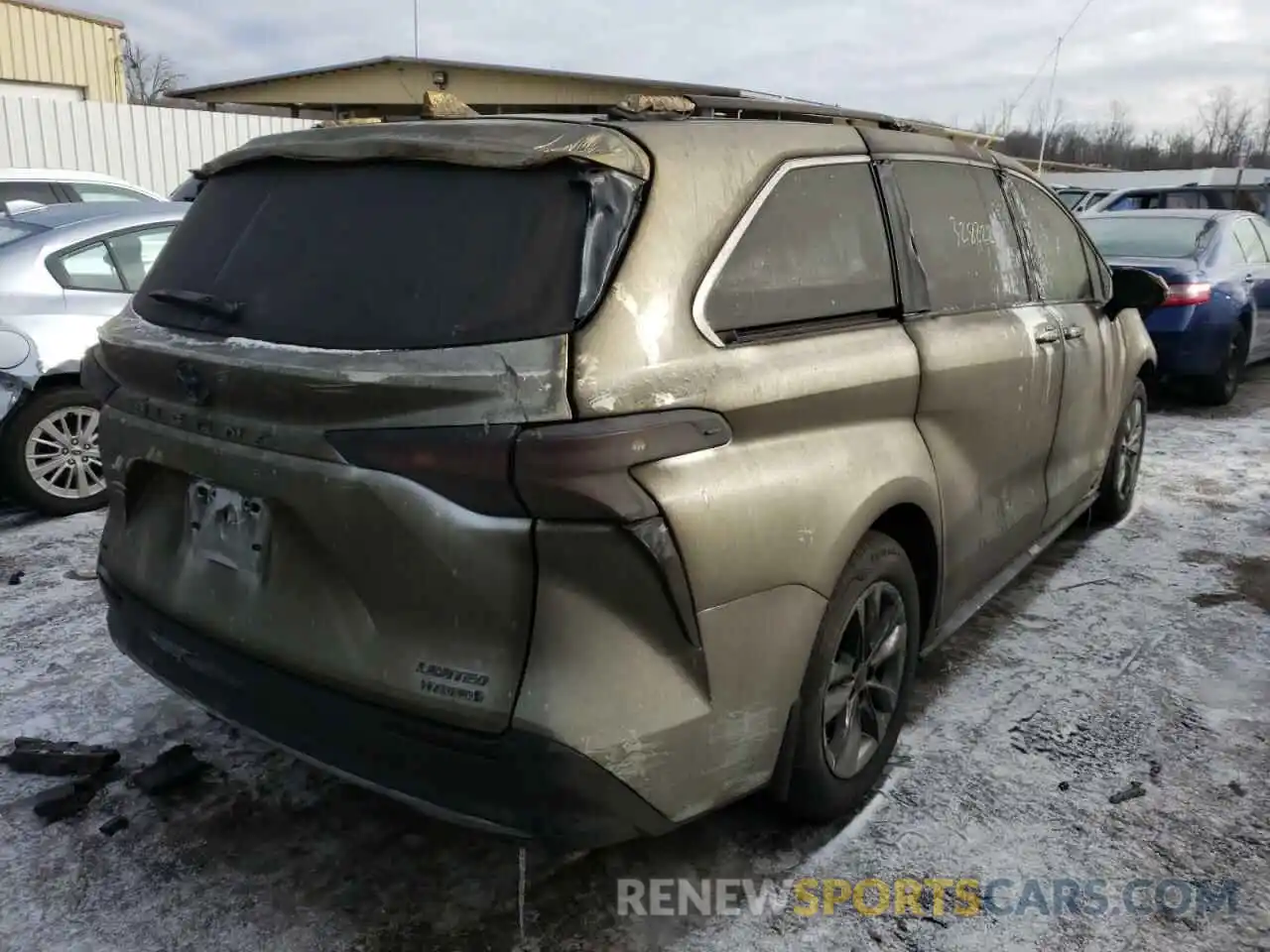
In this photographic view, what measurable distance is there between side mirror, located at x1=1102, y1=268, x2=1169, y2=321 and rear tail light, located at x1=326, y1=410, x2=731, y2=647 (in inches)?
135

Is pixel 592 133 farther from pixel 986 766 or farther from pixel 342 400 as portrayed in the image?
pixel 986 766

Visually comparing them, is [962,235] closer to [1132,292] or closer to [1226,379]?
[1132,292]

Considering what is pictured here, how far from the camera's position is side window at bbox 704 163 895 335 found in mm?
2328

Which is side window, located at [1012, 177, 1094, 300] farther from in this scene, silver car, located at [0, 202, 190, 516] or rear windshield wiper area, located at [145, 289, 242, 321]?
silver car, located at [0, 202, 190, 516]

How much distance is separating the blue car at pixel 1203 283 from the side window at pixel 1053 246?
13.3 ft

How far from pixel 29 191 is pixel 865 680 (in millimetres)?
9747

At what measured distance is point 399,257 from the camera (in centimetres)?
216

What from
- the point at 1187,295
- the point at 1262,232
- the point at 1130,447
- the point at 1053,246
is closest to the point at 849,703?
the point at 1053,246

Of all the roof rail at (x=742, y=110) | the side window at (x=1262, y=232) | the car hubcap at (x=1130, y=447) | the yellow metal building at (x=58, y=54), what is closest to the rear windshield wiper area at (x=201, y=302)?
the roof rail at (x=742, y=110)

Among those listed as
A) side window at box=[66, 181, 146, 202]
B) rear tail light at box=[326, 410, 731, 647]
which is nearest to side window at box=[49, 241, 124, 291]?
rear tail light at box=[326, 410, 731, 647]

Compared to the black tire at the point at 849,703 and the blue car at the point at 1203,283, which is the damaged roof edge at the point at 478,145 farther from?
the blue car at the point at 1203,283

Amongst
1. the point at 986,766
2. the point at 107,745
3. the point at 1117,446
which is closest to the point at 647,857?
the point at 986,766

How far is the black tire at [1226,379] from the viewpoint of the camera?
27.4 ft

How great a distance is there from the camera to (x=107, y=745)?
3139 mm
